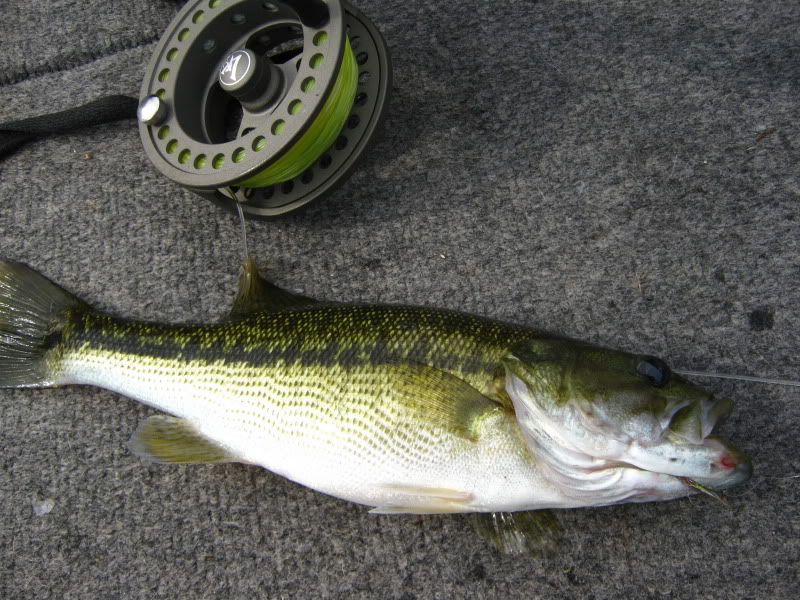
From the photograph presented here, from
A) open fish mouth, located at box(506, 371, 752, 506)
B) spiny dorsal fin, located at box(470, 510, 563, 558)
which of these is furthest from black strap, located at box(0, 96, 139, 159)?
spiny dorsal fin, located at box(470, 510, 563, 558)

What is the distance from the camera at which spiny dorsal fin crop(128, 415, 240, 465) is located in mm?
1255

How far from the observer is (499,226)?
153 cm

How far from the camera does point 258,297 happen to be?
4.44 ft

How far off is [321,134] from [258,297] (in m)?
0.39

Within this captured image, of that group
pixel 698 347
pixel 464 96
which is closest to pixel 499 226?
pixel 464 96

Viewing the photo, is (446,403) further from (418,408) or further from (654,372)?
(654,372)

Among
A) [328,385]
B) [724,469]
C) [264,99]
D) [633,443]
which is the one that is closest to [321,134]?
[264,99]

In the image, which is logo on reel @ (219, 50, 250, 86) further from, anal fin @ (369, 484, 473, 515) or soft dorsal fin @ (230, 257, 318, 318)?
anal fin @ (369, 484, 473, 515)

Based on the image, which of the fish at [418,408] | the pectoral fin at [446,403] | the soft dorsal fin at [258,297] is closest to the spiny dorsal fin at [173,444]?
the fish at [418,408]

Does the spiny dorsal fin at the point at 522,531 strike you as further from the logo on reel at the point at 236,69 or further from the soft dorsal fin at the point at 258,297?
the logo on reel at the point at 236,69

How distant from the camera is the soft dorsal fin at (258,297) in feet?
4.40

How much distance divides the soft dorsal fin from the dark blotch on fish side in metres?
1.00

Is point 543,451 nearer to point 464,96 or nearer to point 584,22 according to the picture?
point 464,96

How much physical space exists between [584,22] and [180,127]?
112 centimetres
